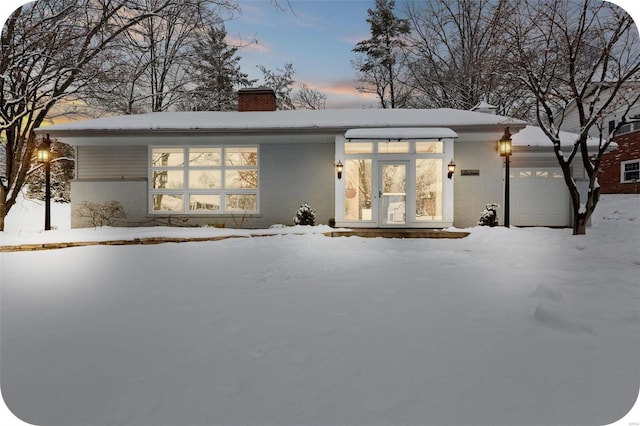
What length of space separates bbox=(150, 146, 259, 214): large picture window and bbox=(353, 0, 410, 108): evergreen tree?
12.5m

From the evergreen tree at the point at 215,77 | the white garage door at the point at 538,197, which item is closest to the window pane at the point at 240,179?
the white garage door at the point at 538,197

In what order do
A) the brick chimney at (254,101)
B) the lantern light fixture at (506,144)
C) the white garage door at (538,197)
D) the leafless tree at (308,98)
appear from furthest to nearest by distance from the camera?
the leafless tree at (308,98)
the brick chimney at (254,101)
the white garage door at (538,197)
the lantern light fixture at (506,144)

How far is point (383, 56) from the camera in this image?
747 inches

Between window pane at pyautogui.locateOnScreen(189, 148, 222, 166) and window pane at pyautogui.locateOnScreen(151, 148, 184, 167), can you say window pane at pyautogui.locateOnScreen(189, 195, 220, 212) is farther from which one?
window pane at pyautogui.locateOnScreen(151, 148, 184, 167)

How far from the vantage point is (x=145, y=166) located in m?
9.86

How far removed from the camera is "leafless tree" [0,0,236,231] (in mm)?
7418

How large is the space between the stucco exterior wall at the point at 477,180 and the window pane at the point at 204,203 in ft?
23.7

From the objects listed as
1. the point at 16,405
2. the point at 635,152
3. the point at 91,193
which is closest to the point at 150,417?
the point at 16,405

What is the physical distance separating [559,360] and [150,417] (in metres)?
2.49

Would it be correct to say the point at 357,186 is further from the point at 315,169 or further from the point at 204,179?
the point at 204,179

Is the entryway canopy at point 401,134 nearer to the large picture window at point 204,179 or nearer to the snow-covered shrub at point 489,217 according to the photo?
the snow-covered shrub at point 489,217

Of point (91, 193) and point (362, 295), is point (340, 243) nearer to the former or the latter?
point (362, 295)

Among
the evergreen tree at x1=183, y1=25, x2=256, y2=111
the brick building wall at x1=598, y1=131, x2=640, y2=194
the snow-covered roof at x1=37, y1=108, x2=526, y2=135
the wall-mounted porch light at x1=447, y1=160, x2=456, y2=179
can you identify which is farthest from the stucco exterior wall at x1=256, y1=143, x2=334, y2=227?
the brick building wall at x1=598, y1=131, x2=640, y2=194

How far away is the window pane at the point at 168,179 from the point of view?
9.90m
